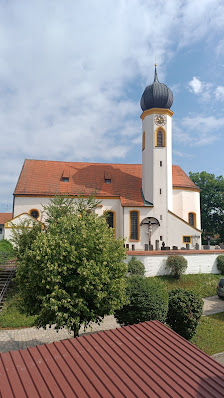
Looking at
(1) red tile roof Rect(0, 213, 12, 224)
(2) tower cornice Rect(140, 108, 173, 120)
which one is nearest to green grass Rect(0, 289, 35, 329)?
(2) tower cornice Rect(140, 108, 173, 120)

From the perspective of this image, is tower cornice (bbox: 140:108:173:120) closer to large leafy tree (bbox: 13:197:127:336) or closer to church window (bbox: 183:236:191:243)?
church window (bbox: 183:236:191:243)

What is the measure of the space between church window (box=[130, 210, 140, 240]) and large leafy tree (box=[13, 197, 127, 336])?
57.2 ft

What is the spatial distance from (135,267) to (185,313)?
9971 millimetres

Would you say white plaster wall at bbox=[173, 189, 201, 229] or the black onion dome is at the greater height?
the black onion dome

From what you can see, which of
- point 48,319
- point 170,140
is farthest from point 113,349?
point 170,140

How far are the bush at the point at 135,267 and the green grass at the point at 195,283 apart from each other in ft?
5.16

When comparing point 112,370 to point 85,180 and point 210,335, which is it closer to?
point 210,335

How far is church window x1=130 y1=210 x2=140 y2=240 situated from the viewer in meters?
28.4

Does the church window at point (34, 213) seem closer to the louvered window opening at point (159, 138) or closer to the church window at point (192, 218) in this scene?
the louvered window opening at point (159, 138)

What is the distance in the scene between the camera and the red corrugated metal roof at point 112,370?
5359mm

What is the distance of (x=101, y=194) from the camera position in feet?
98.7

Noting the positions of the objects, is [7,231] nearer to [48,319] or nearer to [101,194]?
[101,194]

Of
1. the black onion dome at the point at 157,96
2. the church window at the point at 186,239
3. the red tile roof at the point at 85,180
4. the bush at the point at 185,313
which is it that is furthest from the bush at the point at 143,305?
the black onion dome at the point at 157,96

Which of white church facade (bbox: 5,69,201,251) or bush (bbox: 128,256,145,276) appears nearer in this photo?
bush (bbox: 128,256,145,276)
